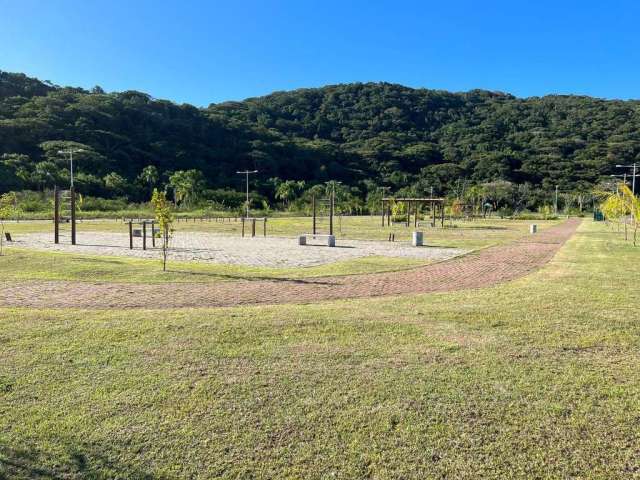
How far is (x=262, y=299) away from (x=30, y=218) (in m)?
47.5

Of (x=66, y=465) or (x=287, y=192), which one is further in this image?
(x=287, y=192)

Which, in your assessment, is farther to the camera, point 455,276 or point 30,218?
point 30,218

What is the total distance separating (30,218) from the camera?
47.5 m

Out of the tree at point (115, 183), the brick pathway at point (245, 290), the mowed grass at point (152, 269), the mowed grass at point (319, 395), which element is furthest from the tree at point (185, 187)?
the mowed grass at point (319, 395)

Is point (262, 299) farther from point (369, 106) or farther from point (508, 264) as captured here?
point (369, 106)

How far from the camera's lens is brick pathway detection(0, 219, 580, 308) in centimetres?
780

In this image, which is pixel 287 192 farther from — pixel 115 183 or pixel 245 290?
pixel 245 290

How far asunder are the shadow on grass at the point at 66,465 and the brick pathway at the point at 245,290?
435 cm

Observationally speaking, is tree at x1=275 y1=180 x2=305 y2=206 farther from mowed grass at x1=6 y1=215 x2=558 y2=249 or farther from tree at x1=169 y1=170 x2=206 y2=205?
mowed grass at x1=6 y1=215 x2=558 y2=249

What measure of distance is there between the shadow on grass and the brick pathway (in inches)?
171

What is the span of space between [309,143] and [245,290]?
363 ft

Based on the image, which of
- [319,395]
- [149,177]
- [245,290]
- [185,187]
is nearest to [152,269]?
[245,290]

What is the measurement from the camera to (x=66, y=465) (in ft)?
10.0

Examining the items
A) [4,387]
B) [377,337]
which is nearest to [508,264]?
[377,337]
